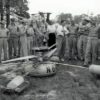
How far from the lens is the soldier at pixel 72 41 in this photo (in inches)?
415

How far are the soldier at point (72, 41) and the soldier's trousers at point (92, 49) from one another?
164cm

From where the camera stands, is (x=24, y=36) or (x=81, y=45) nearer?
(x=81, y=45)

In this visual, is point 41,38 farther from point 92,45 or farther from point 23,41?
point 92,45

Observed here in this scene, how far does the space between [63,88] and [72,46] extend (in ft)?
16.4

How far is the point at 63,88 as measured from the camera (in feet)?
19.9

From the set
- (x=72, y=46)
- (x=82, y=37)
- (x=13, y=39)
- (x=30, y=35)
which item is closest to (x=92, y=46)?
(x=82, y=37)

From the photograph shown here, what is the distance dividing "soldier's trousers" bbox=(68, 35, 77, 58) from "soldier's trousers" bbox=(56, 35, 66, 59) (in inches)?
13.4

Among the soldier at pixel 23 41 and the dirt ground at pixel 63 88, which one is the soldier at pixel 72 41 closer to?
the soldier at pixel 23 41

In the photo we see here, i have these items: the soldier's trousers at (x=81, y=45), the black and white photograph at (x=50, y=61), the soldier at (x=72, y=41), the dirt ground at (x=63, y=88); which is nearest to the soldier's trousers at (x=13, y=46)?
the black and white photograph at (x=50, y=61)

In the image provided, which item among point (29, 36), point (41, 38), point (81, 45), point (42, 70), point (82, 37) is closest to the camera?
point (42, 70)

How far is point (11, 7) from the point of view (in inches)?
887

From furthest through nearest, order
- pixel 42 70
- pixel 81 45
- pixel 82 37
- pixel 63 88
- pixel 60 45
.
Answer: pixel 60 45 < pixel 81 45 < pixel 82 37 < pixel 42 70 < pixel 63 88

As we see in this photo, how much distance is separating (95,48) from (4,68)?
3863 mm

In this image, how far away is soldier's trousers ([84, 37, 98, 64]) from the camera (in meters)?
8.88
